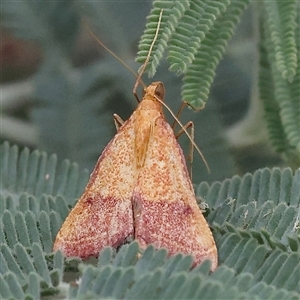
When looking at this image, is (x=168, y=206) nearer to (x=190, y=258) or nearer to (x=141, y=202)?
(x=141, y=202)

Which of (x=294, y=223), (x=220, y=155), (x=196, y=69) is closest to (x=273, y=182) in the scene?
(x=294, y=223)

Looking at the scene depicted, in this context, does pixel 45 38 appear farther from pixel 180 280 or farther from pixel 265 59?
pixel 180 280

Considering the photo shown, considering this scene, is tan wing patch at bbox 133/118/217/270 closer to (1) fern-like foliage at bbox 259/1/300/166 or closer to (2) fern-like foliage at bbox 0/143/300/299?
(2) fern-like foliage at bbox 0/143/300/299

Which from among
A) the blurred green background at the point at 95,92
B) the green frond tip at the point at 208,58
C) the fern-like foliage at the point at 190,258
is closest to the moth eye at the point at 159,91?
the green frond tip at the point at 208,58

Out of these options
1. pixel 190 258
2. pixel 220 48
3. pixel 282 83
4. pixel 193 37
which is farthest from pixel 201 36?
pixel 190 258

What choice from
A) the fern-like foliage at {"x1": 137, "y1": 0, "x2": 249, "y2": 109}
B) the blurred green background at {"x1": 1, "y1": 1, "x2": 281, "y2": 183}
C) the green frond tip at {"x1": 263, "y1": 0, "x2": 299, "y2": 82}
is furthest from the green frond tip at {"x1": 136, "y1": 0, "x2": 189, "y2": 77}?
the blurred green background at {"x1": 1, "y1": 1, "x2": 281, "y2": 183}
